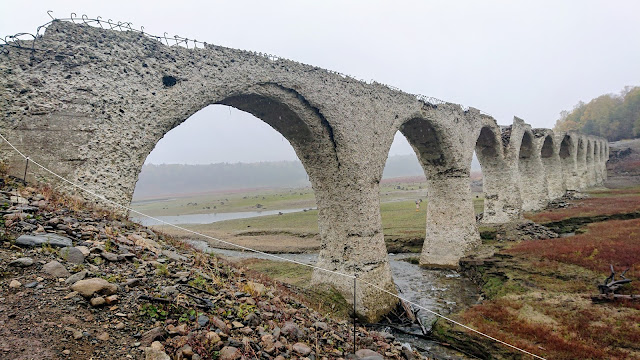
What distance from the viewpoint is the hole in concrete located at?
25.0ft

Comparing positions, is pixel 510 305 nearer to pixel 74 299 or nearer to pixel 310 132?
pixel 310 132

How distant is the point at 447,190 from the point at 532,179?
15.1 meters

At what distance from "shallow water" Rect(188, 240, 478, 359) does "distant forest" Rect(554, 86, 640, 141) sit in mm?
73551

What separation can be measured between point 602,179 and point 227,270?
60434mm

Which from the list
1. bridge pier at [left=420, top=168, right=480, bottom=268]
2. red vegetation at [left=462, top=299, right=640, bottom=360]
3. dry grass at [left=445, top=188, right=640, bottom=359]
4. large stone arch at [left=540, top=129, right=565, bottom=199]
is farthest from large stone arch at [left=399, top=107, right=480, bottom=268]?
large stone arch at [left=540, top=129, right=565, bottom=199]

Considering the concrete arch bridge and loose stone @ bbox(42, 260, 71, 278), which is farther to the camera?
the concrete arch bridge

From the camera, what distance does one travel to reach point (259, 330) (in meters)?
4.72

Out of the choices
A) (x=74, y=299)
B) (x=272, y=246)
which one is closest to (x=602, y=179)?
(x=272, y=246)

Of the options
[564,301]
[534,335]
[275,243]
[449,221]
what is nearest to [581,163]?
[449,221]

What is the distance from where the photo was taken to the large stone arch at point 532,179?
89.1 feet

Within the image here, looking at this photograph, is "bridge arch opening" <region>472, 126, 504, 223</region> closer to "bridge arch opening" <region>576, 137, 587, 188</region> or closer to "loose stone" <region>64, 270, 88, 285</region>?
"loose stone" <region>64, 270, 88, 285</region>

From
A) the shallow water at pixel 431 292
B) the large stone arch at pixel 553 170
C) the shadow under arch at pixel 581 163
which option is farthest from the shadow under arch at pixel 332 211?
the shadow under arch at pixel 581 163

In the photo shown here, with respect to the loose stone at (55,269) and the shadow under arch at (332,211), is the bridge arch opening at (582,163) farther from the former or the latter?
the loose stone at (55,269)

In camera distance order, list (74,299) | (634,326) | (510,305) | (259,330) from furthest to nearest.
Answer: (510,305) < (634,326) < (259,330) < (74,299)
